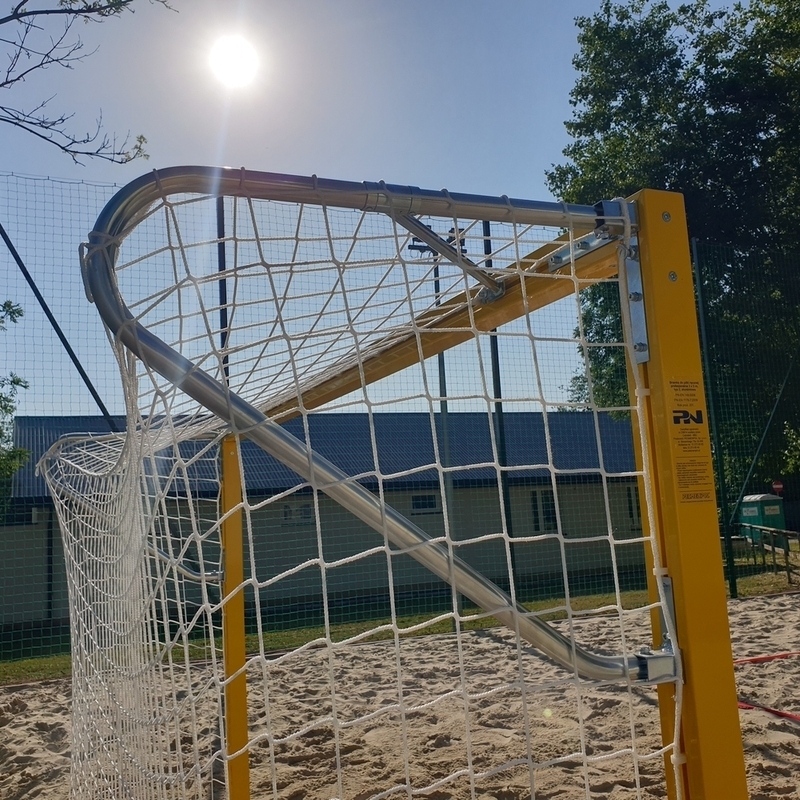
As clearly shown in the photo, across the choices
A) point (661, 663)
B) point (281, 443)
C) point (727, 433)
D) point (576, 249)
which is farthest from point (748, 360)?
point (281, 443)

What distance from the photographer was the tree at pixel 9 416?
546 centimetres

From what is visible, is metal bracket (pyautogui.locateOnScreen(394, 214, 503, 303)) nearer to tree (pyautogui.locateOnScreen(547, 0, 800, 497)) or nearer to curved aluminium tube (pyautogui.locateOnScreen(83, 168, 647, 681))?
curved aluminium tube (pyautogui.locateOnScreen(83, 168, 647, 681))

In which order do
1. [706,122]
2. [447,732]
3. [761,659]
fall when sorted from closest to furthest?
[447,732] → [761,659] → [706,122]

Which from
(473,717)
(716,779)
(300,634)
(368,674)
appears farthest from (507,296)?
(300,634)

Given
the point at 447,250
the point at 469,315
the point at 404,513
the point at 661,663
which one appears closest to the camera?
the point at 661,663

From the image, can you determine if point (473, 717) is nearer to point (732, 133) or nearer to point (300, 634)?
point (300, 634)

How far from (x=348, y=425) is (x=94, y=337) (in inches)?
160

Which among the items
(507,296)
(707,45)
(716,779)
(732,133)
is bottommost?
(716,779)

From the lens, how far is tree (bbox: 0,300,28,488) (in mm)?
5461

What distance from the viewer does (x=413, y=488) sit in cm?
807

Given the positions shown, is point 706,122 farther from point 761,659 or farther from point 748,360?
point 761,659

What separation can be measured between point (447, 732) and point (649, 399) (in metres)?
2.44

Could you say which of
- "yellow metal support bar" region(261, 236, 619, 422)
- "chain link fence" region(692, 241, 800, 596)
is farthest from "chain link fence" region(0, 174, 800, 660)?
"yellow metal support bar" region(261, 236, 619, 422)

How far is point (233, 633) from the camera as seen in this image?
2.32m
